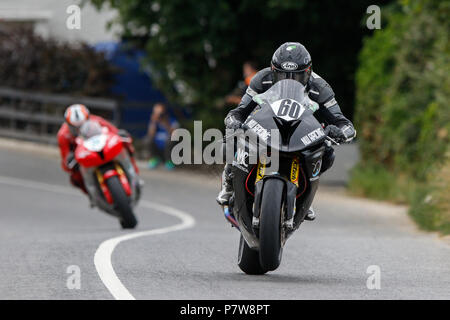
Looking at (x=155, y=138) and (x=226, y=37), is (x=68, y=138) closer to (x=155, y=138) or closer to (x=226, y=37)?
(x=226, y=37)

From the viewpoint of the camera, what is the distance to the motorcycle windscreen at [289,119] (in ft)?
27.6

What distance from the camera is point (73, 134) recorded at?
14680 mm

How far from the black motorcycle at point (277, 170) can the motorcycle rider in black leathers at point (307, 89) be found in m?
0.12

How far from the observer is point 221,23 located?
23.0 meters

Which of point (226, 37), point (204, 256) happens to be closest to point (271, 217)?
point (204, 256)

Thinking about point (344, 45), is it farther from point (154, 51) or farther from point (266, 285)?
point (266, 285)

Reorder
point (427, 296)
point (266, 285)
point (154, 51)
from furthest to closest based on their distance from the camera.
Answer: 1. point (154, 51)
2. point (266, 285)
3. point (427, 296)

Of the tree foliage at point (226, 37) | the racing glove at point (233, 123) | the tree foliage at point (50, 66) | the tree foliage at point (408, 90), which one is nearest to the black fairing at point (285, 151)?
the racing glove at point (233, 123)

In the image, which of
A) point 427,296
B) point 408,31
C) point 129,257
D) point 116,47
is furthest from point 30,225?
point 116,47

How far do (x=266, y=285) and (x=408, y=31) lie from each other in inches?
468

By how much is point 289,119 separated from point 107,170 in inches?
236

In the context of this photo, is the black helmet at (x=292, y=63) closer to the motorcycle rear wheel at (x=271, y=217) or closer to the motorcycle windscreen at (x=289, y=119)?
the motorcycle windscreen at (x=289, y=119)

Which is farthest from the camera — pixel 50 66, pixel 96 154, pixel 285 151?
pixel 50 66

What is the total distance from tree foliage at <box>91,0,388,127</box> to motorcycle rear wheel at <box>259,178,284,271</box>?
571 inches
